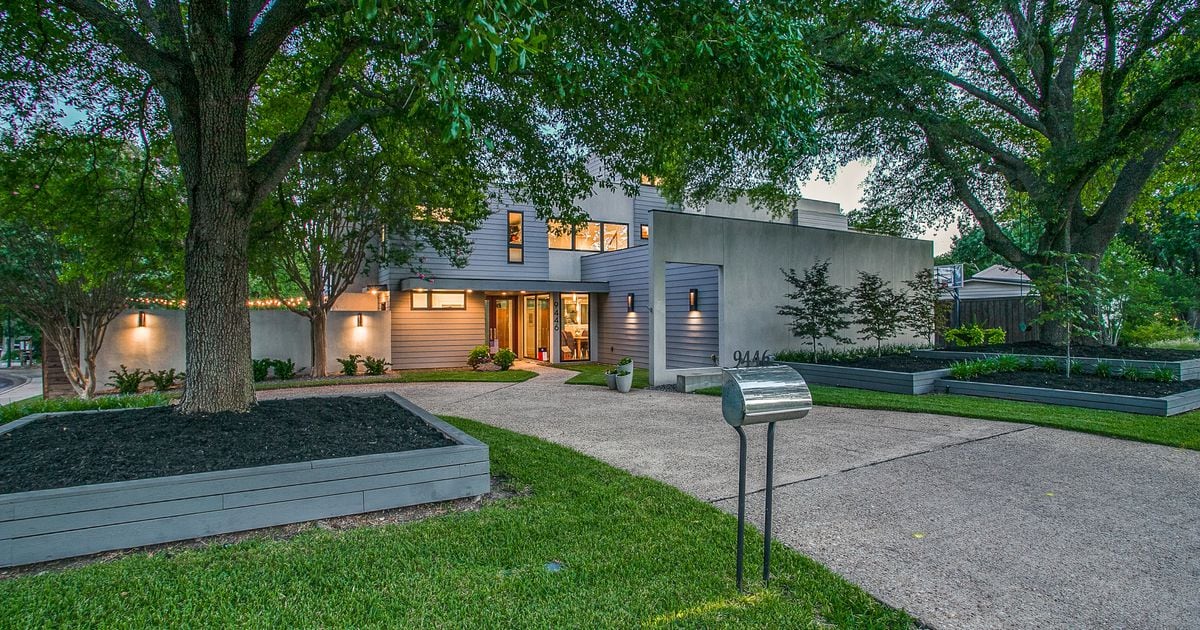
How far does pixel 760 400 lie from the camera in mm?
2354

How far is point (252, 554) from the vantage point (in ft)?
9.62

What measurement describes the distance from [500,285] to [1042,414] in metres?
11.0

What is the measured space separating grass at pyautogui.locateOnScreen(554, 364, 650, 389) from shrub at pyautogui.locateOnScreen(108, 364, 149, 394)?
8.61 meters

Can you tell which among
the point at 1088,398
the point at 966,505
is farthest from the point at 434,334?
the point at 1088,398

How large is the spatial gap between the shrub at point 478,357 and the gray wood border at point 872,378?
25.0 ft

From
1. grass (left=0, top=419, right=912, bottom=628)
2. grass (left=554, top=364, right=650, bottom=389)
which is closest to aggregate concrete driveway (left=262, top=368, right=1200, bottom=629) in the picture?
grass (left=0, top=419, right=912, bottom=628)

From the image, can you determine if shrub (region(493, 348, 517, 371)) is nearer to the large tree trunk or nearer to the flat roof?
the flat roof

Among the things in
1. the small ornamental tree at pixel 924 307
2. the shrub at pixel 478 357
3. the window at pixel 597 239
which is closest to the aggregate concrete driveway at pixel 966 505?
the small ornamental tree at pixel 924 307

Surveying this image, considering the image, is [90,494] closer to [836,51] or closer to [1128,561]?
[1128,561]

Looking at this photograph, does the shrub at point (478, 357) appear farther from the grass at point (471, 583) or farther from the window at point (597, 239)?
the grass at point (471, 583)

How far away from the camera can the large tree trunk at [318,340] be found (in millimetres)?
12414

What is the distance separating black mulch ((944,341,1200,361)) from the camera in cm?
934

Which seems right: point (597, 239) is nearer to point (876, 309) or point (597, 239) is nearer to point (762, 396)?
point (876, 309)

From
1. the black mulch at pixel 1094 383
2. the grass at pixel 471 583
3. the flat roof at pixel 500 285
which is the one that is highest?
the flat roof at pixel 500 285
